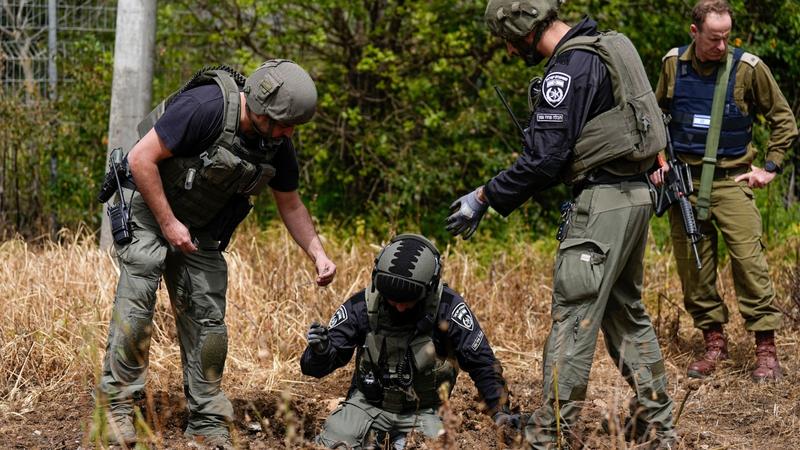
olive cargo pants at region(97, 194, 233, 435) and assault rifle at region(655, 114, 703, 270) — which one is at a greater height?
assault rifle at region(655, 114, 703, 270)

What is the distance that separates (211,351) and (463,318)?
111cm

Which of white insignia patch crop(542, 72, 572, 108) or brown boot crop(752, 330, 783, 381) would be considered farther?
brown boot crop(752, 330, 783, 381)

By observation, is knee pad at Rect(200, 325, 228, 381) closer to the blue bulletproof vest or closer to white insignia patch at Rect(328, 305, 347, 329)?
white insignia patch at Rect(328, 305, 347, 329)

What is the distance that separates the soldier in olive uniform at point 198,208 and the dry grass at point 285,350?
0.17 meters

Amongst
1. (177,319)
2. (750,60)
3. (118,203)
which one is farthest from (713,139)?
(118,203)

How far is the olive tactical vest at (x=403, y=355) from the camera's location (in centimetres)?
436

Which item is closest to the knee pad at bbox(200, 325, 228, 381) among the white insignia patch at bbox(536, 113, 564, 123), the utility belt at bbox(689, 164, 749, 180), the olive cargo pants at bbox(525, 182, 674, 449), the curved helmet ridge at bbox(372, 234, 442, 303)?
the curved helmet ridge at bbox(372, 234, 442, 303)

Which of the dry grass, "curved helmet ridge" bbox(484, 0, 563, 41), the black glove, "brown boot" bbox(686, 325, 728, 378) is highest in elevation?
"curved helmet ridge" bbox(484, 0, 563, 41)

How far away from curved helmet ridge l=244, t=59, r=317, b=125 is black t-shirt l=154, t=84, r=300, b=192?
149 millimetres

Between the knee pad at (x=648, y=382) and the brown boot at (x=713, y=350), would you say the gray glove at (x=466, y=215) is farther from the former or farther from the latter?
the brown boot at (x=713, y=350)

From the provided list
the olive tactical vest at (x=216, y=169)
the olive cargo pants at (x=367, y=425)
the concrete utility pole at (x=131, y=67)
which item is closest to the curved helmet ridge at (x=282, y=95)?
the olive tactical vest at (x=216, y=169)

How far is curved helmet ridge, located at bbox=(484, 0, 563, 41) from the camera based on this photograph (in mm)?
3896

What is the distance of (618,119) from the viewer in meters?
3.91

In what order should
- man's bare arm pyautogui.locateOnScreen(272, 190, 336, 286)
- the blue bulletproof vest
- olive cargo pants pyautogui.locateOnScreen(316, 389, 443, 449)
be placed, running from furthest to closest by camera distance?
the blue bulletproof vest, man's bare arm pyautogui.locateOnScreen(272, 190, 336, 286), olive cargo pants pyautogui.locateOnScreen(316, 389, 443, 449)
